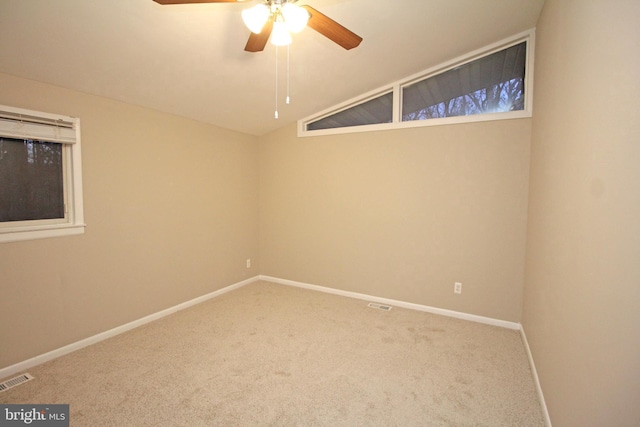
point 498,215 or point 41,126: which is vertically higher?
point 41,126

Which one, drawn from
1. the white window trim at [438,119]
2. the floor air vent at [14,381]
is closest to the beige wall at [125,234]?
the floor air vent at [14,381]

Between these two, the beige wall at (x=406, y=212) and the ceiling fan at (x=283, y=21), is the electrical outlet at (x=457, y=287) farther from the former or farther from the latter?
the ceiling fan at (x=283, y=21)

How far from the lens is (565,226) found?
169cm

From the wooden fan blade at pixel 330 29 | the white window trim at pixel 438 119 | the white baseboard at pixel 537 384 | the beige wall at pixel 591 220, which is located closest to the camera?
the beige wall at pixel 591 220

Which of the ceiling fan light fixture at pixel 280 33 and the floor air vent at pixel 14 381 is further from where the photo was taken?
the floor air vent at pixel 14 381

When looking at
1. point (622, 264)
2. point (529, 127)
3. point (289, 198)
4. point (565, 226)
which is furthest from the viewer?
point (289, 198)

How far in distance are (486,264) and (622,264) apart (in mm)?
2179

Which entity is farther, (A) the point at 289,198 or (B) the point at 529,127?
(A) the point at 289,198

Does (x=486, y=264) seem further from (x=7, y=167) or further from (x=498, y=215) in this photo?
(x=7, y=167)

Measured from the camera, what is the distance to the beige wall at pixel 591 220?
103 centimetres

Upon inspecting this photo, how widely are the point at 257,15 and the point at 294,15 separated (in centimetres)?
19

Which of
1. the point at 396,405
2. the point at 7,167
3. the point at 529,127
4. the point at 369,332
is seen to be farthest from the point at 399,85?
the point at 7,167

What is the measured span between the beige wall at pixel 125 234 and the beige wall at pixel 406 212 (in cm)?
74

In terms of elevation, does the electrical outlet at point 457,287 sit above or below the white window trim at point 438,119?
below
